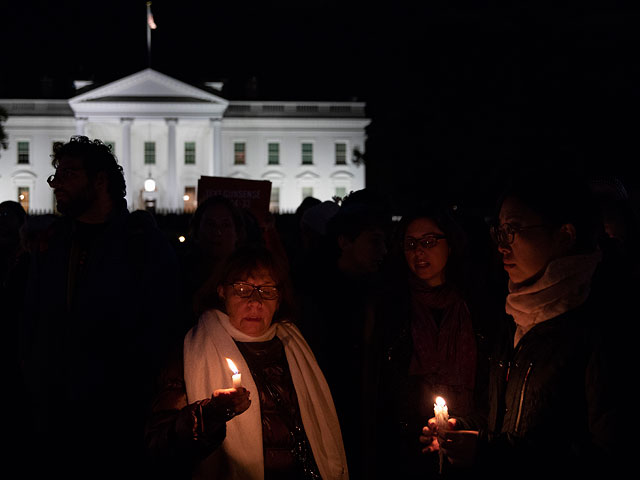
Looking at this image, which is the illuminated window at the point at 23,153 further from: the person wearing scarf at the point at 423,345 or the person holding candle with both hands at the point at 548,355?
the person holding candle with both hands at the point at 548,355

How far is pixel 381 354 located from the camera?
3.33 meters

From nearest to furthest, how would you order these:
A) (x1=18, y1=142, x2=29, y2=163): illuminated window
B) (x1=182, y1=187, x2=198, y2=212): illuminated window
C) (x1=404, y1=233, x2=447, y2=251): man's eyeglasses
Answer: (x1=404, y1=233, x2=447, y2=251): man's eyeglasses
(x1=182, y1=187, x2=198, y2=212): illuminated window
(x1=18, y1=142, x2=29, y2=163): illuminated window

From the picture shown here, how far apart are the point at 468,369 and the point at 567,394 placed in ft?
3.92

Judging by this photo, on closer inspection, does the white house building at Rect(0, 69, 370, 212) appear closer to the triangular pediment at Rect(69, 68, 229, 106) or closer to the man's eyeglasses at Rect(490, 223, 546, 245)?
the triangular pediment at Rect(69, 68, 229, 106)

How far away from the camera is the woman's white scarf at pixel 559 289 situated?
Answer: 7.22ft

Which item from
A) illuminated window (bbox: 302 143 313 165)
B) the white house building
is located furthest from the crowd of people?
illuminated window (bbox: 302 143 313 165)

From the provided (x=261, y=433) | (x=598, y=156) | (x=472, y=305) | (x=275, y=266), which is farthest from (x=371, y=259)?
(x=598, y=156)

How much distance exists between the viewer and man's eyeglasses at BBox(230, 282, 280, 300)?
302cm

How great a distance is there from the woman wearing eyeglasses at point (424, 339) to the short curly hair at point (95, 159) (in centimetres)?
180

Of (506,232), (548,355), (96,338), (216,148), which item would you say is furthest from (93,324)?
(216,148)

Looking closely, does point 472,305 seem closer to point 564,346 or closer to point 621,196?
point 564,346

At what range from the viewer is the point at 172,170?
49750 mm

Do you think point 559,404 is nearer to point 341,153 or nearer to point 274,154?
point 274,154

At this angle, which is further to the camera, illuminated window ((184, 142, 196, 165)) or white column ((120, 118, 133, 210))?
illuminated window ((184, 142, 196, 165))
